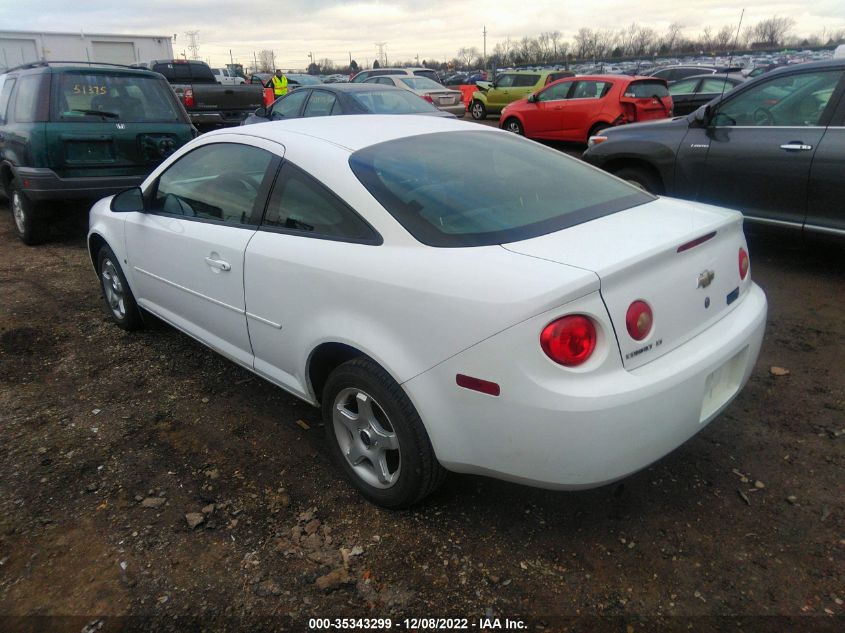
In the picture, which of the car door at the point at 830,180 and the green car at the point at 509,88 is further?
the green car at the point at 509,88

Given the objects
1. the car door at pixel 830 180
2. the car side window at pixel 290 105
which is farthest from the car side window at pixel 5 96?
the car door at pixel 830 180

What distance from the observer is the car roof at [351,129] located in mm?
2881

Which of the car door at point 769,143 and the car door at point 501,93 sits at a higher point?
the car door at point 501,93

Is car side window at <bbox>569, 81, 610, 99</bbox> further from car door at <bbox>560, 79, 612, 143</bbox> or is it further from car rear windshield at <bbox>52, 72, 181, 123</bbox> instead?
car rear windshield at <bbox>52, 72, 181, 123</bbox>

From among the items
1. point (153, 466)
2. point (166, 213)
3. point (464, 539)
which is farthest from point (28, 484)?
point (464, 539)

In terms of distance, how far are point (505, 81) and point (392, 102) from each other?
419 inches

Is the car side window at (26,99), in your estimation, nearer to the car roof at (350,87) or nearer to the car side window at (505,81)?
the car roof at (350,87)

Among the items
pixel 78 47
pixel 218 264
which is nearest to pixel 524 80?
pixel 78 47

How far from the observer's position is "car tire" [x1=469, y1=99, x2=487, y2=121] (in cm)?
1966

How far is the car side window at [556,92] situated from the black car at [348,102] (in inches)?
165

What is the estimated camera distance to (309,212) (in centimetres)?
270

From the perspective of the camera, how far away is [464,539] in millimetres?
2453

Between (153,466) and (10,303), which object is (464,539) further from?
(10,303)

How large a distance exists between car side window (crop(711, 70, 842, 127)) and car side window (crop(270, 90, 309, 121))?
20.6 feet
